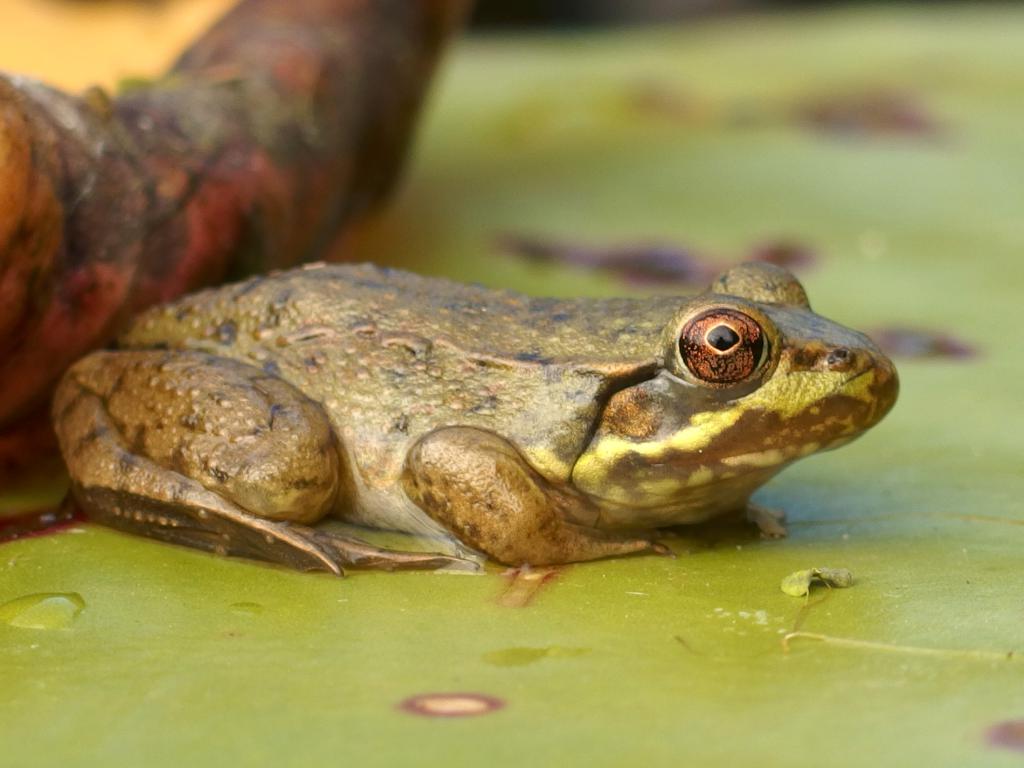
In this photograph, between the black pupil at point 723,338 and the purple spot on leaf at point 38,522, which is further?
the purple spot on leaf at point 38,522

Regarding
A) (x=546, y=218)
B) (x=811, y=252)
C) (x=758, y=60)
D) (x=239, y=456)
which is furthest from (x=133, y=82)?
(x=758, y=60)

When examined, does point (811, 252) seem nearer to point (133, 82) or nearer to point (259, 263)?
point (259, 263)

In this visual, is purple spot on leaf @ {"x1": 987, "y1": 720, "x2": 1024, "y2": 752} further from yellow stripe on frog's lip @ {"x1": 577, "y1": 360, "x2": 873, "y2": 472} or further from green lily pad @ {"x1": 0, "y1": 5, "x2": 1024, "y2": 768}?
yellow stripe on frog's lip @ {"x1": 577, "y1": 360, "x2": 873, "y2": 472}

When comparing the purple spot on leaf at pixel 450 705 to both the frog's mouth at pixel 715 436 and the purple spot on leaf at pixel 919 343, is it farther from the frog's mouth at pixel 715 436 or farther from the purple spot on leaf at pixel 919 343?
the purple spot on leaf at pixel 919 343

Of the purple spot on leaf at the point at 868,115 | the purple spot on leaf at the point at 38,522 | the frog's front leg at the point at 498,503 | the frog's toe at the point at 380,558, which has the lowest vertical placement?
the purple spot on leaf at the point at 38,522

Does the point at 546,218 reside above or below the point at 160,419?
above

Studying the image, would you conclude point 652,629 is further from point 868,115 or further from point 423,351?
point 868,115

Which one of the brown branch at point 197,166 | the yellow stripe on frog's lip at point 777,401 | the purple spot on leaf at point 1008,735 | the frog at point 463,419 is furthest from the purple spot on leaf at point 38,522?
the purple spot on leaf at point 1008,735
